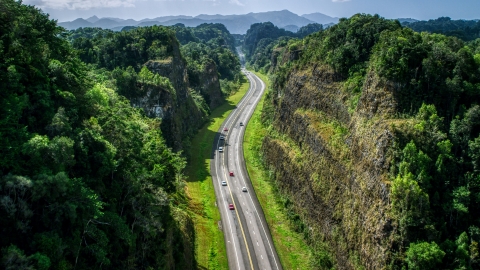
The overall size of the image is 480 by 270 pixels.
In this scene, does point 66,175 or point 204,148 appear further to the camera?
point 204,148

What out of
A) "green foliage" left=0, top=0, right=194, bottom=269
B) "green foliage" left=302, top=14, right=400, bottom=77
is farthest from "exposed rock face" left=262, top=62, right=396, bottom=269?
"green foliage" left=0, top=0, right=194, bottom=269

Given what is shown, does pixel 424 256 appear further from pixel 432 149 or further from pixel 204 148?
pixel 204 148

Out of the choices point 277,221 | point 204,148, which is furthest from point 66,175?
point 204,148

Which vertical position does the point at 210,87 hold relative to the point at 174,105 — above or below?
above

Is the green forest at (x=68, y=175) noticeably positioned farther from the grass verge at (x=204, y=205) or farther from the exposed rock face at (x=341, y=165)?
the exposed rock face at (x=341, y=165)

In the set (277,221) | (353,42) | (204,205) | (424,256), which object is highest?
(353,42)

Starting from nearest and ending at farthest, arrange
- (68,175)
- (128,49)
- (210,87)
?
(68,175), (128,49), (210,87)
